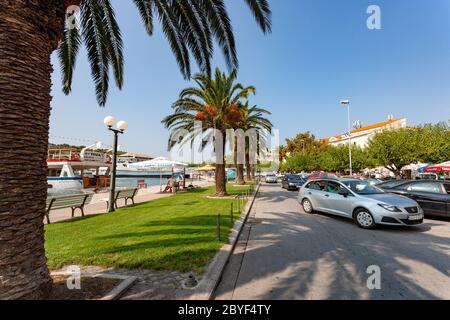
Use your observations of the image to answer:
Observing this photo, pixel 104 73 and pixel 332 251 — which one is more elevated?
pixel 104 73

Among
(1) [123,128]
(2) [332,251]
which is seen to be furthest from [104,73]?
(2) [332,251]

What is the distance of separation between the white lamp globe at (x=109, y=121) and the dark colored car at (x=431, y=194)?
13.8 metres

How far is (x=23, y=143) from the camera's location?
2674 mm

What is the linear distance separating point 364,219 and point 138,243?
273 inches

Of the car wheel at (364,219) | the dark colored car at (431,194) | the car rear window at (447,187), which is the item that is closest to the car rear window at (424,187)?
the dark colored car at (431,194)

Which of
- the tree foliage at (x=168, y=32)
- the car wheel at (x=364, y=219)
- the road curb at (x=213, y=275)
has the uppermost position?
the tree foliage at (x=168, y=32)

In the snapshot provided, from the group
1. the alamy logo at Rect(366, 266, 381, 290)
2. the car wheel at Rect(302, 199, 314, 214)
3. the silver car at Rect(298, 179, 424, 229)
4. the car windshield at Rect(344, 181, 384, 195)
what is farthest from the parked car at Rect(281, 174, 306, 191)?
the alamy logo at Rect(366, 266, 381, 290)

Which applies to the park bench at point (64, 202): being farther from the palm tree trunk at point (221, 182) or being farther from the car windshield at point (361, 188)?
the car windshield at point (361, 188)

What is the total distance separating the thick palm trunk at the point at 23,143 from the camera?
2531 mm

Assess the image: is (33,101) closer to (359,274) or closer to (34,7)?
(34,7)
